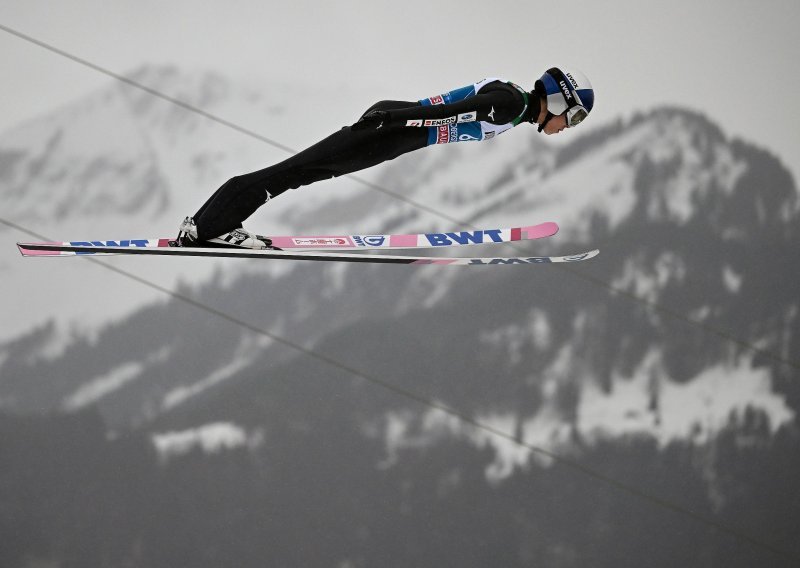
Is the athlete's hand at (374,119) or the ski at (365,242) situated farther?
the ski at (365,242)

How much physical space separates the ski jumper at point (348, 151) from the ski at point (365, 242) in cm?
32

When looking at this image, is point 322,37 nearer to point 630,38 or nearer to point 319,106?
point 319,106

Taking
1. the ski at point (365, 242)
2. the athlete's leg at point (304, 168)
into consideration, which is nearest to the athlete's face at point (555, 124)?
the ski at point (365, 242)

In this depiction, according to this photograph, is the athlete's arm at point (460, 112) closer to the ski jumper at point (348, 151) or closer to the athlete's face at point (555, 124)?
the ski jumper at point (348, 151)

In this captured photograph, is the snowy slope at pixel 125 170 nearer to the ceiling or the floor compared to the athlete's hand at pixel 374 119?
nearer to the ceiling

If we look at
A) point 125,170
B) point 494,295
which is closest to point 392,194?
point 494,295

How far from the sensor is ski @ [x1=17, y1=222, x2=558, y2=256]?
458cm

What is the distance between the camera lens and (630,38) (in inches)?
287

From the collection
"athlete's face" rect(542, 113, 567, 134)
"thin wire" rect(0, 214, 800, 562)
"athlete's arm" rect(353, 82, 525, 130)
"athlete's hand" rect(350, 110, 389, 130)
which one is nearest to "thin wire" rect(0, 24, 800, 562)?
"thin wire" rect(0, 214, 800, 562)

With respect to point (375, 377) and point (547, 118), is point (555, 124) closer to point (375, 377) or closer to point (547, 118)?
point (547, 118)

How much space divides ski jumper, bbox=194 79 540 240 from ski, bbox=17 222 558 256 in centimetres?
32

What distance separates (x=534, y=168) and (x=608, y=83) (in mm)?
A: 842

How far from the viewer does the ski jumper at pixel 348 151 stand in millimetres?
4336

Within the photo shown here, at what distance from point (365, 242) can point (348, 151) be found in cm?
63
